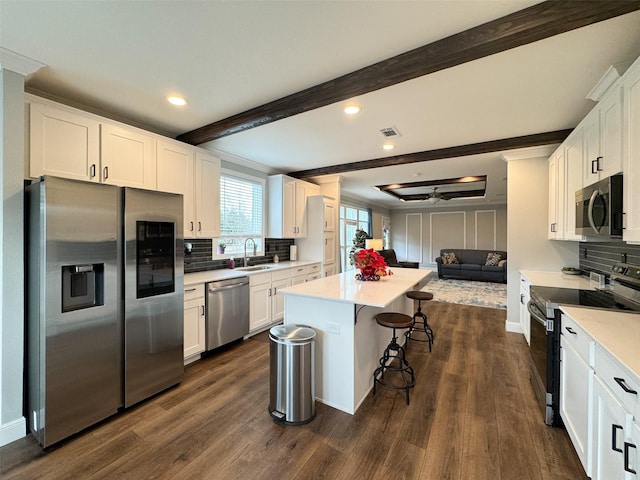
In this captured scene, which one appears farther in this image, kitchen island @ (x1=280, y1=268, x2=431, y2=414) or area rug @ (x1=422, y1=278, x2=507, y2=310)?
area rug @ (x1=422, y1=278, x2=507, y2=310)

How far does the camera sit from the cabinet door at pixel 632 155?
1.63 meters

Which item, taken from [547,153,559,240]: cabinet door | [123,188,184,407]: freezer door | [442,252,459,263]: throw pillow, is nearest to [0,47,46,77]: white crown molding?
[123,188,184,407]: freezer door

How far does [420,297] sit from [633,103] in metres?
2.42

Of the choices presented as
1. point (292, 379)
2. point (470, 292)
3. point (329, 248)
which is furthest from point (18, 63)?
point (470, 292)

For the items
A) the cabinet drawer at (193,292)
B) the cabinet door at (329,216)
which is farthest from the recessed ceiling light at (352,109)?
the cabinet door at (329,216)

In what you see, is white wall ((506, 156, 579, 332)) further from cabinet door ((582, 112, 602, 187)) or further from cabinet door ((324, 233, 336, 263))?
cabinet door ((324, 233, 336, 263))

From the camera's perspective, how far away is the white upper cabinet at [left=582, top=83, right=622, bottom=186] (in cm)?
187

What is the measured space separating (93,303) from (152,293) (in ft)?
1.35

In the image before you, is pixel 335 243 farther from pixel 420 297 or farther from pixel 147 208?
pixel 147 208

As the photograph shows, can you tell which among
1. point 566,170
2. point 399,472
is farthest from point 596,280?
point 399,472

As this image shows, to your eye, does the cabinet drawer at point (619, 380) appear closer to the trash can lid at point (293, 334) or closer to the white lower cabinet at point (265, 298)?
the trash can lid at point (293, 334)

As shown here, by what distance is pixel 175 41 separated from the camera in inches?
69.2

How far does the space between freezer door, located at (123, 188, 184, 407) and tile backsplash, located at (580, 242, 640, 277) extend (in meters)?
4.07

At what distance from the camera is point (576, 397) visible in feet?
5.41
